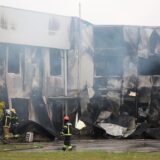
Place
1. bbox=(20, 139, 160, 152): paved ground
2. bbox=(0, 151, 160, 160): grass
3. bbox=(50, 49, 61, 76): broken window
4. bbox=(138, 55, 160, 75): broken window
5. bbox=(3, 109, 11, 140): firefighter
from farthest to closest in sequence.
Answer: bbox=(138, 55, 160, 75): broken window → bbox=(50, 49, 61, 76): broken window → bbox=(3, 109, 11, 140): firefighter → bbox=(20, 139, 160, 152): paved ground → bbox=(0, 151, 160, 160): grass

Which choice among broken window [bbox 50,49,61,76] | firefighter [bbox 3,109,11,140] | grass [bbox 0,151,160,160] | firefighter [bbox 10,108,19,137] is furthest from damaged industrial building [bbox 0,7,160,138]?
grass [bbox 0,151,160,160]

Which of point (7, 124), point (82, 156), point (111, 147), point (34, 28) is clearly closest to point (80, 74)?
point (34, 28)

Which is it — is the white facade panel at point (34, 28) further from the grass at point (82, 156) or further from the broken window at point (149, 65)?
the grass at point (82, 156)

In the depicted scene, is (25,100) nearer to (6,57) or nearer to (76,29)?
(6,57)

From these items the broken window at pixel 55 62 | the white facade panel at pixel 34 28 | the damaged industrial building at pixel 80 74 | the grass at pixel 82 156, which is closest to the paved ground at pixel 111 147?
the grass at pixel 82 156

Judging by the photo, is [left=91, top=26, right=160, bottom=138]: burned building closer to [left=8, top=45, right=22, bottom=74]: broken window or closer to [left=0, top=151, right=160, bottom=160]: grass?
[left=8, top=45, right=22, bottom=74]: broken window

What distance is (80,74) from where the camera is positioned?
2956 cm

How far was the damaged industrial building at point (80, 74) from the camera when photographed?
85.9ft

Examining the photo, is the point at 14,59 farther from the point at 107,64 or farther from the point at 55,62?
the point at 107,64

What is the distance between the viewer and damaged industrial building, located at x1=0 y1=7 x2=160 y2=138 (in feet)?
85.9

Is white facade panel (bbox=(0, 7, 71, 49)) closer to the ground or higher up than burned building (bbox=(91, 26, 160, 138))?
higher up

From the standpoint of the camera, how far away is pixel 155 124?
29719 mm

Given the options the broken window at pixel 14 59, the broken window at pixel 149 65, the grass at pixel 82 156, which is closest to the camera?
the grass at pixel 82 156

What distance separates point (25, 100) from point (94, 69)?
5633 mm
